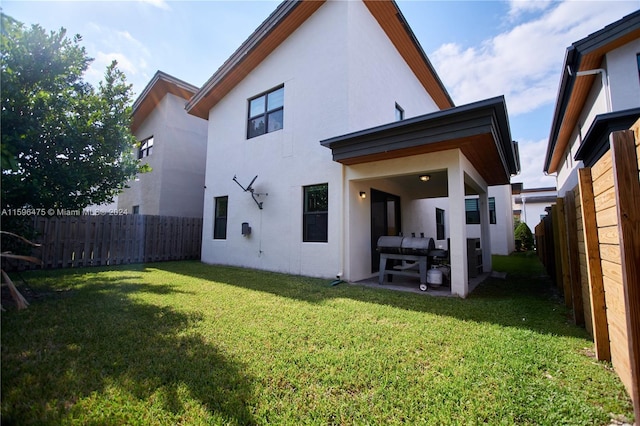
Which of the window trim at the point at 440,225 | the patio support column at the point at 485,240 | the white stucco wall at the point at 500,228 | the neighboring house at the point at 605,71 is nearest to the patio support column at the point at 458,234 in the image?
the neighboring house at the point at 605,71

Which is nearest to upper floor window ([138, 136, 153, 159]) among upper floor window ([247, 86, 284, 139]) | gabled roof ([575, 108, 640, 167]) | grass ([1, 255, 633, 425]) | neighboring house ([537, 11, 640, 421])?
upper floor window ([247, 86, 284, 139])

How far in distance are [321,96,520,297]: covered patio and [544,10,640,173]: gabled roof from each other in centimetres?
286

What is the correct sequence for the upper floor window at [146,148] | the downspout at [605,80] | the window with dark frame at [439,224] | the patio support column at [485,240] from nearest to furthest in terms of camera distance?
the downspout at [605,80]
the patio support column at [485,240]
the window with dark frame at [439,224]
the upper floor window at [146,148]

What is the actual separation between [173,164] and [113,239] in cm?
436

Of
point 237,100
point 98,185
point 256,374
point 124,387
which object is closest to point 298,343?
point 256,374

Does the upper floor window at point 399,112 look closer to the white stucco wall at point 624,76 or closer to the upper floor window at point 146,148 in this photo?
the white stucco wall at point 624,76

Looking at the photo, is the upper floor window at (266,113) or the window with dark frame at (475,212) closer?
the upper floor window at (266,113)

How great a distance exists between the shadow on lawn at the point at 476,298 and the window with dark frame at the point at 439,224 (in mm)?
5827

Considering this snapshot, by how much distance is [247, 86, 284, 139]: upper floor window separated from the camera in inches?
341

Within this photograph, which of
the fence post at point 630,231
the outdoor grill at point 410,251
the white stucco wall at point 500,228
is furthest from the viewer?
the white stucco wall at point 500,228

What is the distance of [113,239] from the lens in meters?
9.66

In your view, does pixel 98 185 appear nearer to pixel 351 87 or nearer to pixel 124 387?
pixel 124 387

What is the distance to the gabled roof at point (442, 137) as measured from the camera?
4.70 m

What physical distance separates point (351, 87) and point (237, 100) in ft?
15.2
